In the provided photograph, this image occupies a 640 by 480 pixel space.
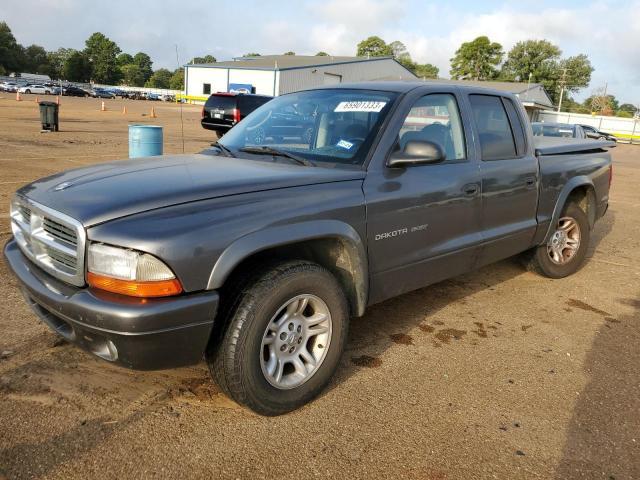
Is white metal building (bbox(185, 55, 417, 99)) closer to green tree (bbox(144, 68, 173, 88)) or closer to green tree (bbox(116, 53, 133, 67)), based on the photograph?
green tree (bbox(144, 68, 173, 88))

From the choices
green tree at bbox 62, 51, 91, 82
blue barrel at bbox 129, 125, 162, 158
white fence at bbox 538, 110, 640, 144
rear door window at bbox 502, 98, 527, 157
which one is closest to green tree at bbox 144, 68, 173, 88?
green tree at bbox 62, 51, 91, 82

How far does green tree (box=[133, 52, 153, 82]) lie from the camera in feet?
410

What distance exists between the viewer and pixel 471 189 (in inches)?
149

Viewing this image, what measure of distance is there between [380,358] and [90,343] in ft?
6.08

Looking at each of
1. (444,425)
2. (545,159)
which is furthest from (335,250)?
(545,159)

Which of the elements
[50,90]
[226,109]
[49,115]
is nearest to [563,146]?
[226,109]

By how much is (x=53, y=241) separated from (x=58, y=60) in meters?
134

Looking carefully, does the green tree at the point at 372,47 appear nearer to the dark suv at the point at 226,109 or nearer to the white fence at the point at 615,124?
the white fence at the point at 615,124

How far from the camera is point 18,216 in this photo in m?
3.04

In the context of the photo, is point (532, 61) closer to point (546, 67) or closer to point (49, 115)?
point (546, 67)

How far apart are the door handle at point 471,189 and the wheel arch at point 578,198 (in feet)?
4.82

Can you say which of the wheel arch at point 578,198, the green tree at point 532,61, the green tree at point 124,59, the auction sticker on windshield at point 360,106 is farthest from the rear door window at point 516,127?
the green tree at point 124,59

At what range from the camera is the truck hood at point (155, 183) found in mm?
2449

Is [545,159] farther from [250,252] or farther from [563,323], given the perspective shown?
[250,252]
